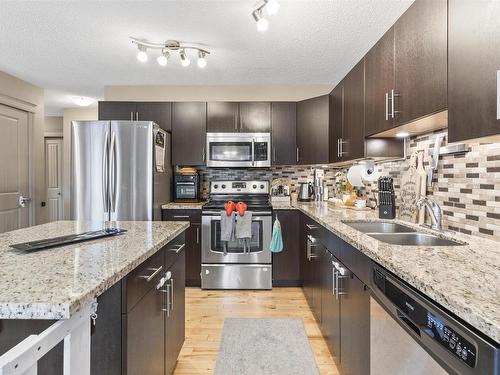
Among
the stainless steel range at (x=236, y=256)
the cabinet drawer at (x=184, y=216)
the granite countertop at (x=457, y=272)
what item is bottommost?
the stainless steel range at (x=236, y=256)

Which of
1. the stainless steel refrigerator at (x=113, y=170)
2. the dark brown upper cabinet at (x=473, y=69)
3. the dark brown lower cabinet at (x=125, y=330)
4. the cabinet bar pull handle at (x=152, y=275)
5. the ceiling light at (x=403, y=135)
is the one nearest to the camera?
Answer: the dark brown lower cabinet at (x=125, y=330)

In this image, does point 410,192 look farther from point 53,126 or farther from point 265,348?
point 53,126

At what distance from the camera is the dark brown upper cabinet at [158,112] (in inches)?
139

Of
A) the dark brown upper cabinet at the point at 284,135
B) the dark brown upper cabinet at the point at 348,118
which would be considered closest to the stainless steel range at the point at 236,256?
the dark brown upper cabinet at the point at 284,135

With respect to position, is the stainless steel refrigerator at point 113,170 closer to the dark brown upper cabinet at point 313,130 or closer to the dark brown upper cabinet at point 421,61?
the dark brown upper cabinet at point 313,130

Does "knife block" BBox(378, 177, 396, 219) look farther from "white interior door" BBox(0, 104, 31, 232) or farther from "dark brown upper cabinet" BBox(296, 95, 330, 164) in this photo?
"white interior door" BBox(0, 104, 31, 232)

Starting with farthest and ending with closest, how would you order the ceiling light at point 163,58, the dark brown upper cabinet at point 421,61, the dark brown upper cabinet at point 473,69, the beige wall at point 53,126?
1. the beige wall at point 53,126
2. the ceiling light at point 163,58
3. the dark brown upper cabinet at point 421,61
4. the dark brown upper cabinet at point 473,69

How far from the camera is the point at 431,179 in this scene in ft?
6.26

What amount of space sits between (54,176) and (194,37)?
14.6ft

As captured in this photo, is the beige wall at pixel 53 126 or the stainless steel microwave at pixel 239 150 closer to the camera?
the stainless steel microwave at pixel 239 150

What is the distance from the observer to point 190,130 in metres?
3.54

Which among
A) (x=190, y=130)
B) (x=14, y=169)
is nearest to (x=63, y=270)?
(x=190, y=130)

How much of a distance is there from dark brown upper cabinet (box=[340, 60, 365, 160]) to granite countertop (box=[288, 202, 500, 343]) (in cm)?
102

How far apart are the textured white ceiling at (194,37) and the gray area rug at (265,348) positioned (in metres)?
2.38
